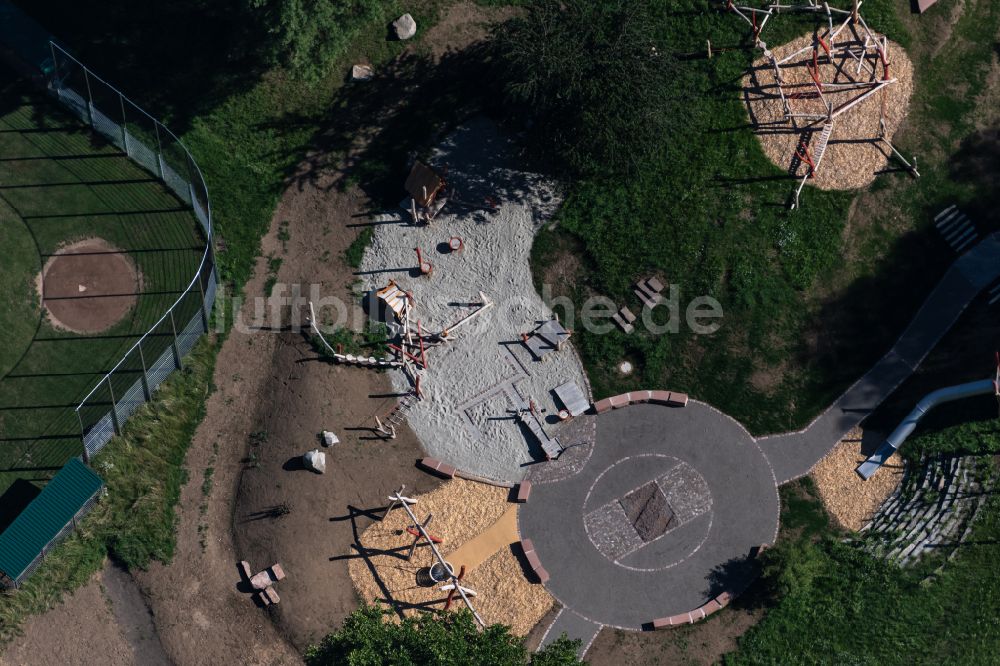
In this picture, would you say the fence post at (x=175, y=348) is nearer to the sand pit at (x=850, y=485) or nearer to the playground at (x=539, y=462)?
the playground at (x=539, y=462)

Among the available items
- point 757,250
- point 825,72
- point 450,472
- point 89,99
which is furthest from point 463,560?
point 825,72

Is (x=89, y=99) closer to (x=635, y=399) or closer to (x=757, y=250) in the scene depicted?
(x=635, y=399)

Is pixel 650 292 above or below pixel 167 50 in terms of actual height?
below

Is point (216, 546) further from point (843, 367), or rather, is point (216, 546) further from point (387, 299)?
point (843, 367)

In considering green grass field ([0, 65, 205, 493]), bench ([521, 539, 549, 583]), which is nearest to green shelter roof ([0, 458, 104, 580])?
green grass field ([0, 65, 205, 493])

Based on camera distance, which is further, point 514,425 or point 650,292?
point 650,292

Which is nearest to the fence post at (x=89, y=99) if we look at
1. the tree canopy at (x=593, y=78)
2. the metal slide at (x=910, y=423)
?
the tree canopy at (x=593, y=78)
